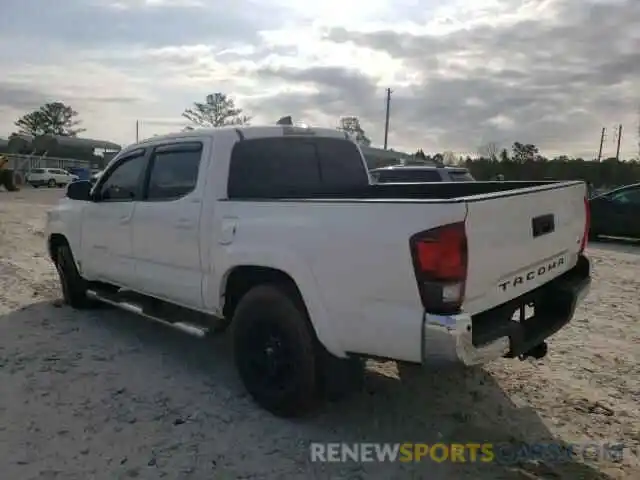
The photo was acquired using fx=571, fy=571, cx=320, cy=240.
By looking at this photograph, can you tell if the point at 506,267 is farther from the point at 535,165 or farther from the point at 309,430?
the point at 535,165

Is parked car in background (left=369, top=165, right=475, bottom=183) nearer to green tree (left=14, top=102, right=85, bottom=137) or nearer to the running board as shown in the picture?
the running board

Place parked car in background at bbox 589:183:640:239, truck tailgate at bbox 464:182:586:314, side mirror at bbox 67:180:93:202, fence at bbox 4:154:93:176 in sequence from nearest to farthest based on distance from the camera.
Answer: truck tailgate at bbox 464:182:586:314 → side mirror at bbox 67:180:93:202 → parked car in background at bbox 589:183:640:239 → fence at bbox 4:154:93:176

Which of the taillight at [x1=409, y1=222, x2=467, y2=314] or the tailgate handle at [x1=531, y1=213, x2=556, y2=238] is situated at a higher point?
the tailgate handle at [x1=531, y1=213, x2=556, y2=238]

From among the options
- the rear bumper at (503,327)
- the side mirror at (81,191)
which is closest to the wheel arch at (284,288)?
the rear bumper at (503,327)

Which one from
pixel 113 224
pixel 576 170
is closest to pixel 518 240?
pixel 113 224

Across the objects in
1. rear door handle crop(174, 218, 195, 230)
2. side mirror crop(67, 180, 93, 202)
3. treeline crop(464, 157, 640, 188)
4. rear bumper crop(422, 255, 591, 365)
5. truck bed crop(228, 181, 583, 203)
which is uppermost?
treeline crop(464, 157, 640, 188)

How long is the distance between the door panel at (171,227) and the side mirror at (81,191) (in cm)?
122

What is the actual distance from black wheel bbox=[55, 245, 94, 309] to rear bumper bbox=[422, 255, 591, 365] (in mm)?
4751

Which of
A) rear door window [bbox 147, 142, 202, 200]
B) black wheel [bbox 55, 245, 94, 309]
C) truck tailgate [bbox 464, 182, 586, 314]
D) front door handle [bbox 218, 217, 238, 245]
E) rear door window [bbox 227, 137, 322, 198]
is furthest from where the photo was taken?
black wheel [bbox 55, 245, 94, 309]

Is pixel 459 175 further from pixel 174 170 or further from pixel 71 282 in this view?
pixel 174 170

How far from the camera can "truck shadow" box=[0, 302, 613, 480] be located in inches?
130

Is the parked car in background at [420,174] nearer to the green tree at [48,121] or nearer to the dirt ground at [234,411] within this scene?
the dirt ground at [234,411]

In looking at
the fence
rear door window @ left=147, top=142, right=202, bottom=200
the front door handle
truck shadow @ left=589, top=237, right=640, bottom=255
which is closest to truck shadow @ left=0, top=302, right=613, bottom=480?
the front door handle

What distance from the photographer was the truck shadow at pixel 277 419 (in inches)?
130
